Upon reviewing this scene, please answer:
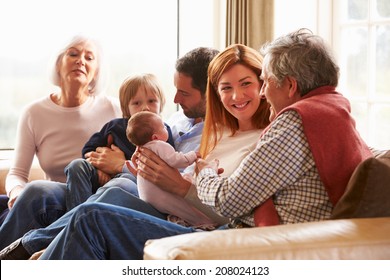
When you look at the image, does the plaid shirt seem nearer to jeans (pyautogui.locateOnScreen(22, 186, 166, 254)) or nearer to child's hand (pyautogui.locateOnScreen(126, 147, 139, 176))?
jeans (pyautogui.locateOnScreen(22, 186, 166, 254))

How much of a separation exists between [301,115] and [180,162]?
2.35 feet

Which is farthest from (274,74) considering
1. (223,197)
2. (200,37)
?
(200,37)

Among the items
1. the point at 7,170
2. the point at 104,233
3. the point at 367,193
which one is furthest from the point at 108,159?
the point at 367,193

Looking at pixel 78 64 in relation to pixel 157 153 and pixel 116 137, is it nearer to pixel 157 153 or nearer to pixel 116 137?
pixel 116 137

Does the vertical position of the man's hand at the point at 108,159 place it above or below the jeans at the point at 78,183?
above

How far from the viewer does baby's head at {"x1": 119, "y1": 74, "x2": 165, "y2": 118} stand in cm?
325

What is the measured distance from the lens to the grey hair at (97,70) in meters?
3.50

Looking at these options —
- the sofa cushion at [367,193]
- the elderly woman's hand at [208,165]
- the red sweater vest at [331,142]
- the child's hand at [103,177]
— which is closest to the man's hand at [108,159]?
the child's hand at [103,177]

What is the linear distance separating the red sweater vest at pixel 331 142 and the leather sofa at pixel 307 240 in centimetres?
9

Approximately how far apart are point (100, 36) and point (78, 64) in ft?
4.54

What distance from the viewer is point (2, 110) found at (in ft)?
15.1

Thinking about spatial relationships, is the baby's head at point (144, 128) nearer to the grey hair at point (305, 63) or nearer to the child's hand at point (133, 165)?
the child's hand at point (133, 165)

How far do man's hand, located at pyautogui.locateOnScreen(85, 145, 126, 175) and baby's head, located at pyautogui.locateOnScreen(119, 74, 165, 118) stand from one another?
194 millimetres

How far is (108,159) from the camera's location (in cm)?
320
